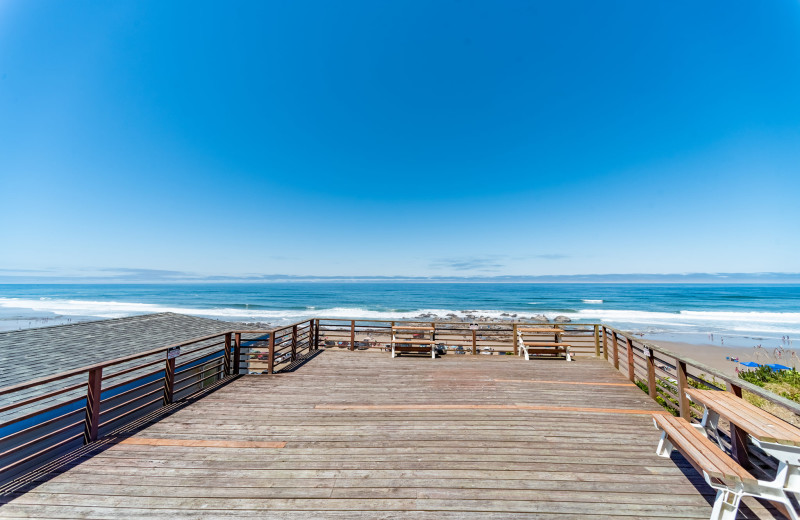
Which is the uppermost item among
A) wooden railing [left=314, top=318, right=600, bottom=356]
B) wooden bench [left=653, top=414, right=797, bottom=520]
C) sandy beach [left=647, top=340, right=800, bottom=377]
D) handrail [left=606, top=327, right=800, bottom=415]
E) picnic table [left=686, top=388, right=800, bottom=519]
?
handrail [left=606, top=327, right=800, bottom=415]

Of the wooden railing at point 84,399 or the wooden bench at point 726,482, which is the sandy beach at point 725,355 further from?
the wooden railing at point 84,399

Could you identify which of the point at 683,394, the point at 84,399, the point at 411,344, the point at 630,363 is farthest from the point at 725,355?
the point at 84,399

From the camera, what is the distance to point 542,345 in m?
8.16

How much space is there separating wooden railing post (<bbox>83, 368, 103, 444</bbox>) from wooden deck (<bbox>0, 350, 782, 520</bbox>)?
227mm

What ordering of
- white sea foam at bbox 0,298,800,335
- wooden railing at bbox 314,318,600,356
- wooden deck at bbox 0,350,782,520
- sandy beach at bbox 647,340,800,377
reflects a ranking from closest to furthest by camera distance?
wooden deck at bbox 0,350,782,520, wooden railing at bbox 314,318,600,356, sandy beach at bbox 647,340,800,377, white sea foam at bbox 0,298,800,335

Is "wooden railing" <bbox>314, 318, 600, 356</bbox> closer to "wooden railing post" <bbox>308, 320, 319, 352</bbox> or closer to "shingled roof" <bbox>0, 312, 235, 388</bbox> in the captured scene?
"wooden railing post" <bbox>308, 320, 319, 352</bbox>

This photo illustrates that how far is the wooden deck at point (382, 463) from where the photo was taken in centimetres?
262

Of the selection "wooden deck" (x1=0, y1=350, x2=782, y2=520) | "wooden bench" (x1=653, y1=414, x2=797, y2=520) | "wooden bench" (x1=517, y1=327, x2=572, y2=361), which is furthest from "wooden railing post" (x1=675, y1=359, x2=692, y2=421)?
"wooden bench" (x1=517, y1=327, x2=572, y2=361)

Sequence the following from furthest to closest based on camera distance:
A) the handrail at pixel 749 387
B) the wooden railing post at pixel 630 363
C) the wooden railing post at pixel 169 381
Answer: the wooden railing post at pixel 630 363 < the wooden railing post at pixel 169 381 < the handrail at pixel 749 387

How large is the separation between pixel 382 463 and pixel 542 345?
21.2ft

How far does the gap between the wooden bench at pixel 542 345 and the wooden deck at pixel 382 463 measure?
2.77m

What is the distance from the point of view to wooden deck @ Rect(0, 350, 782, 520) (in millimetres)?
2617

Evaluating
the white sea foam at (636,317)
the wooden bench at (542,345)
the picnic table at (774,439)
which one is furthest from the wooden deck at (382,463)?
the white sea foam at (636,317)

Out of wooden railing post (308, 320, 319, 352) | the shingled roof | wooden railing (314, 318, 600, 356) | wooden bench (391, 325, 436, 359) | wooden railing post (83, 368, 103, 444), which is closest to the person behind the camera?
wooden railing post (83, 368, 103, 444)
